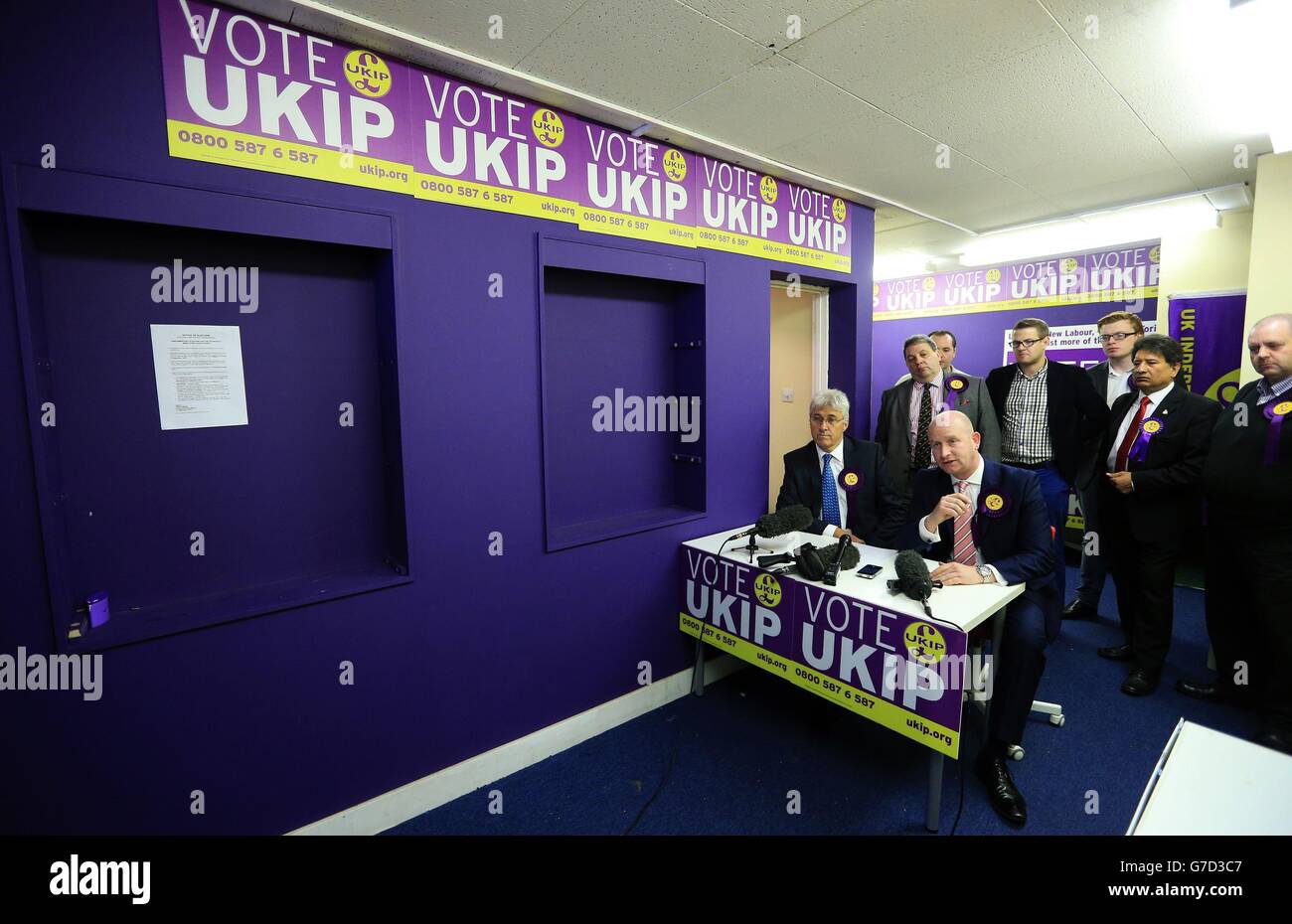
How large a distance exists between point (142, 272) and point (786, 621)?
2.50 m

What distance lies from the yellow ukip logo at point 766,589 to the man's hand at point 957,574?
0.59 meters

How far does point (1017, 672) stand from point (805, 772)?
0.91 metres

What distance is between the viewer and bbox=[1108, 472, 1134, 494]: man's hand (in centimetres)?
290

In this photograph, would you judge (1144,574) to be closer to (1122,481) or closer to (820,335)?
(1122,481)

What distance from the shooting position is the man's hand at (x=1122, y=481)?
2.90 m

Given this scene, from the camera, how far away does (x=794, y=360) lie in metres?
4.25

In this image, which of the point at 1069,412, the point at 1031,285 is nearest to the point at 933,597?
the point at 1069,412

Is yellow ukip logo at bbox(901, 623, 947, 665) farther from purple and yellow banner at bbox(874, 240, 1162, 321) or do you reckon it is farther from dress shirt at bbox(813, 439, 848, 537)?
purple and yellow banner at bbox(874, 240, 1162, 321)

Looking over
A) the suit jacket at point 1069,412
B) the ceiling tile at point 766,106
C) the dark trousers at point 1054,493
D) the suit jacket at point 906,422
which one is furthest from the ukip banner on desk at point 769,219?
the dark trousers at point 1054,493

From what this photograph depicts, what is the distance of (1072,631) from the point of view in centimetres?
369

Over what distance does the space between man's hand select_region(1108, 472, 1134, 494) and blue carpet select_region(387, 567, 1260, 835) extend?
102cm

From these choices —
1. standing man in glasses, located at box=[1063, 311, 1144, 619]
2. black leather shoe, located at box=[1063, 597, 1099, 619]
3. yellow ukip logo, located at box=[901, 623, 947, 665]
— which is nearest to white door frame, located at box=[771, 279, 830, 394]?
standing man in glasses, located at box=[1063, 311, 1144, 619]

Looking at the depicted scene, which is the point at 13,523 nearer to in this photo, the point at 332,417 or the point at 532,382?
the point at 332,417

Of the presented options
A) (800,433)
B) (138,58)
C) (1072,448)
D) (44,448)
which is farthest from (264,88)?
(1072,448)
